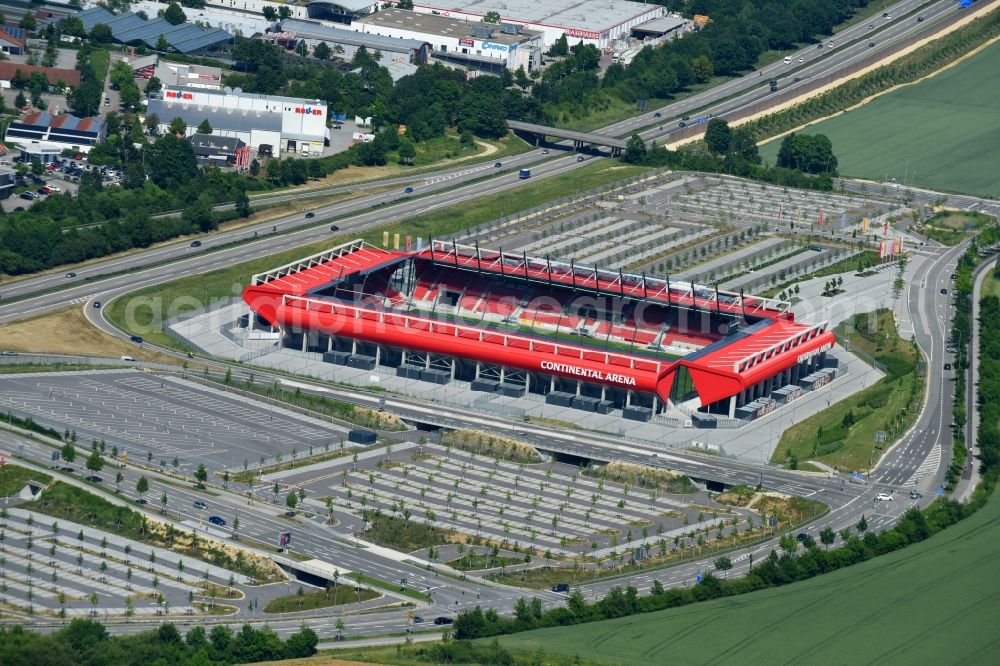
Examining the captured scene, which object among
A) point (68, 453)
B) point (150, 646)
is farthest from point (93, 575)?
point (68, 453)

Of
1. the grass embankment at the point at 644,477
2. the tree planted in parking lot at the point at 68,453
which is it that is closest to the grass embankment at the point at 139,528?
the tree planted in parking lot at the point at 68,453

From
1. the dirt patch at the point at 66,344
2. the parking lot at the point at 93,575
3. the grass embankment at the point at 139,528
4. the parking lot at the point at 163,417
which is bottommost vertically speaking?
the parking lot at the point at 93,575

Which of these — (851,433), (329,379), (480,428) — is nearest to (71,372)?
(329,379)

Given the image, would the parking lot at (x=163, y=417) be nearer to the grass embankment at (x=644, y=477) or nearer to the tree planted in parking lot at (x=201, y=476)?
the tree planted in parking lot at (x=201, y=476)

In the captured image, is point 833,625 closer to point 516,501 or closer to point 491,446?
point 516,501

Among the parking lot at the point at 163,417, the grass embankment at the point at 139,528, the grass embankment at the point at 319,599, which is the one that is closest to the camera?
the grass embankment at the point at 319,599

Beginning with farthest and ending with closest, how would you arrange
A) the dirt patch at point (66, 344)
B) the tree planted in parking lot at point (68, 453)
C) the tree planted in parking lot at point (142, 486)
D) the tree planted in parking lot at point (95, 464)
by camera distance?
1. the dirt patch at point (66, 344)
2. the tree planted in parking lot at point (68, 453)
3. the tree planted in parking lot at point (95, 464)
4. the tree planted in parking lot at point (142, 486)

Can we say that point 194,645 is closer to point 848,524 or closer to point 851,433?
point 848,524
